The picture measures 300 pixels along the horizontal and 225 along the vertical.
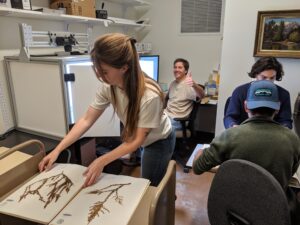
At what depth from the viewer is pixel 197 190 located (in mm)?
2449

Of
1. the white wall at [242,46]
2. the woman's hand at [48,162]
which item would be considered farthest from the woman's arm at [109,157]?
the white wall at [242,46]

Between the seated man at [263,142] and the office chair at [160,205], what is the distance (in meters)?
0.29

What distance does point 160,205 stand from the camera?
37.8 inches

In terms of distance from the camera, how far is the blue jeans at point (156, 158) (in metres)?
1.41

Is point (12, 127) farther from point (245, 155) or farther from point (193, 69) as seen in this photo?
point (193, 69)

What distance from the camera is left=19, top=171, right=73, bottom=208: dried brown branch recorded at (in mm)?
1051

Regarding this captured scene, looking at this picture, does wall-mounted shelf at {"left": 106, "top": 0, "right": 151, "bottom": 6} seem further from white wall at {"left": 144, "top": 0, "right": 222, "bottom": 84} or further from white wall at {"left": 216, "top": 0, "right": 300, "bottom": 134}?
white wall at {"left": 216, "top": 0, "right": 300, "bottom": 134}

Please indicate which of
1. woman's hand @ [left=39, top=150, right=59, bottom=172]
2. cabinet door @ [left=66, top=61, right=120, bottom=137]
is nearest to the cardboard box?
cabinet door @ [left=66, top=61, right=120, bottom=137]

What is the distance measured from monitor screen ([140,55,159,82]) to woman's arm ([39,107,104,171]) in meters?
2.03

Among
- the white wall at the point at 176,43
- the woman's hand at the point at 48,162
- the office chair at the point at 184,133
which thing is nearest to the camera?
the woman's hand at the point at 48,162

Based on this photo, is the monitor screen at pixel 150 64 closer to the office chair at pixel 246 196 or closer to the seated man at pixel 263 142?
the seated man at pixel 263 142

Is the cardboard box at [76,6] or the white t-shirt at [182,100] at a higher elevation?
the cardboard box at [76,6]

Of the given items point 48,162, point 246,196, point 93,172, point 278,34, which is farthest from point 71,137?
point 278,34

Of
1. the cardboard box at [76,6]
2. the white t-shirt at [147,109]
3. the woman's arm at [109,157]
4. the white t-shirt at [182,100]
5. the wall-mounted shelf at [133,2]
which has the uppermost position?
the wall-mounted shelf at [133,2]
